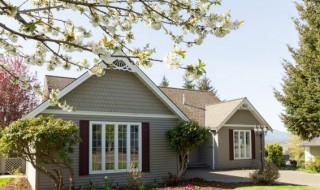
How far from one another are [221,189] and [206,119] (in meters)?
10.1

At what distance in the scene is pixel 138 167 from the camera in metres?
14.7

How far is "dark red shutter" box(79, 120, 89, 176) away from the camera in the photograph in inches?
521

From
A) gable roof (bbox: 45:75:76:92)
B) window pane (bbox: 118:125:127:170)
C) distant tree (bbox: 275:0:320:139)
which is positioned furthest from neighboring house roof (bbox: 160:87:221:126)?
gable roof (bbox: 45:75:76:92)

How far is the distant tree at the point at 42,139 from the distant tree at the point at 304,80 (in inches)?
600

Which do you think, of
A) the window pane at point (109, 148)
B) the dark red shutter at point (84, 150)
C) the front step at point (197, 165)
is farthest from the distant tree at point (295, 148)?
the dark red shutter at point (84, 150)

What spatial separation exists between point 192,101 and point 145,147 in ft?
35.5

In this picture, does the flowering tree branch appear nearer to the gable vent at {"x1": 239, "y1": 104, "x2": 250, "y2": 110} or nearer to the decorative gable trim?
the decorative gable trim

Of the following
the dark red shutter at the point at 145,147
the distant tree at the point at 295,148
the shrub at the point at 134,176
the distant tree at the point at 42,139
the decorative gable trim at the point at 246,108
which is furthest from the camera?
the distant tree at the point at 295,148

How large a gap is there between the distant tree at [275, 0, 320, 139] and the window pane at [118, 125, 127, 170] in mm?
12329

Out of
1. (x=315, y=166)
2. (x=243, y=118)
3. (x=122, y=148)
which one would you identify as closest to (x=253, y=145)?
(x=243, y=118)

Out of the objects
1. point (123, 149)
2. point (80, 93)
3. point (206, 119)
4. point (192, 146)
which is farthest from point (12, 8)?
point (206, 119)

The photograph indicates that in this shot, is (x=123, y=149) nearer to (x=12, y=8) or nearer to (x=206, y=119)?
(x=206, y=119)

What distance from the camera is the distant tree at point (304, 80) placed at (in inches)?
817

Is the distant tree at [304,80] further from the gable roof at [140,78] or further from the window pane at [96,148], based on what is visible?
the window pane at [96,148]
